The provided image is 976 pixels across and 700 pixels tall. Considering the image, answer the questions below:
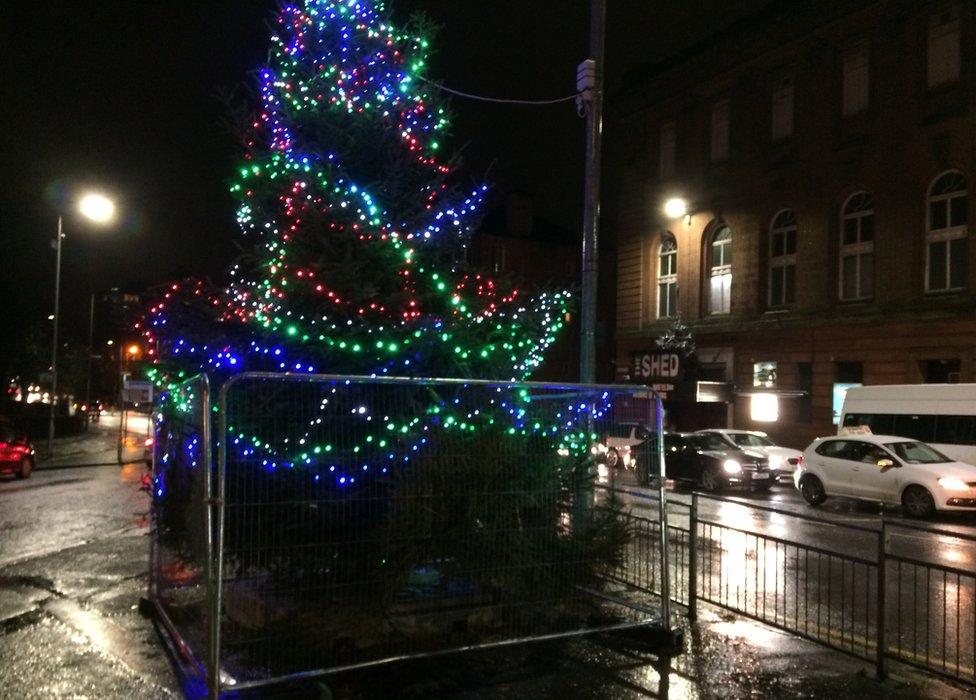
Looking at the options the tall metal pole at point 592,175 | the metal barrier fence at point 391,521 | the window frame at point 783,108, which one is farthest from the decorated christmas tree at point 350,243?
the window frame at point 783,108

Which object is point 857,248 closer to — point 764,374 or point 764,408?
point 764,374

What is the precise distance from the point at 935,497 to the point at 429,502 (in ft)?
47.2

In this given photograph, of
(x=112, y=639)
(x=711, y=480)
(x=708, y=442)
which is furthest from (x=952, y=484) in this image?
(x=112, y=639)

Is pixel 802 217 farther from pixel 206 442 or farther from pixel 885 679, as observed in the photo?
pixel 206 442

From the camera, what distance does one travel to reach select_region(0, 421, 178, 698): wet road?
6.56m

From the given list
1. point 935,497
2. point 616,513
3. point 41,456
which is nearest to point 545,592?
point 616,513

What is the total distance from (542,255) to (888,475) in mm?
44852

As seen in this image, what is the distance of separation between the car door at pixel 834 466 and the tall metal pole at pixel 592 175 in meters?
11.2

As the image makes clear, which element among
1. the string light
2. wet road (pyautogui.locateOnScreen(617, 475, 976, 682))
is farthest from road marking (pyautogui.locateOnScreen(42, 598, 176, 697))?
wet road (pyautogui.locateOnScreen(617, 475, 976, 682))

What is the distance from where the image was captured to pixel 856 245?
32.7m

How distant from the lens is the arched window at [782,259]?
35312 mm

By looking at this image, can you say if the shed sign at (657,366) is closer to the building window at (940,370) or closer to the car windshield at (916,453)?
the building window at (940,370)

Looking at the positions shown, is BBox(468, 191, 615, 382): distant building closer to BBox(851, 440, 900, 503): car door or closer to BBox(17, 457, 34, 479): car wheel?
BBox(17, 457, 34, 479): car wheel

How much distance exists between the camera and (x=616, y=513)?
7539mm
